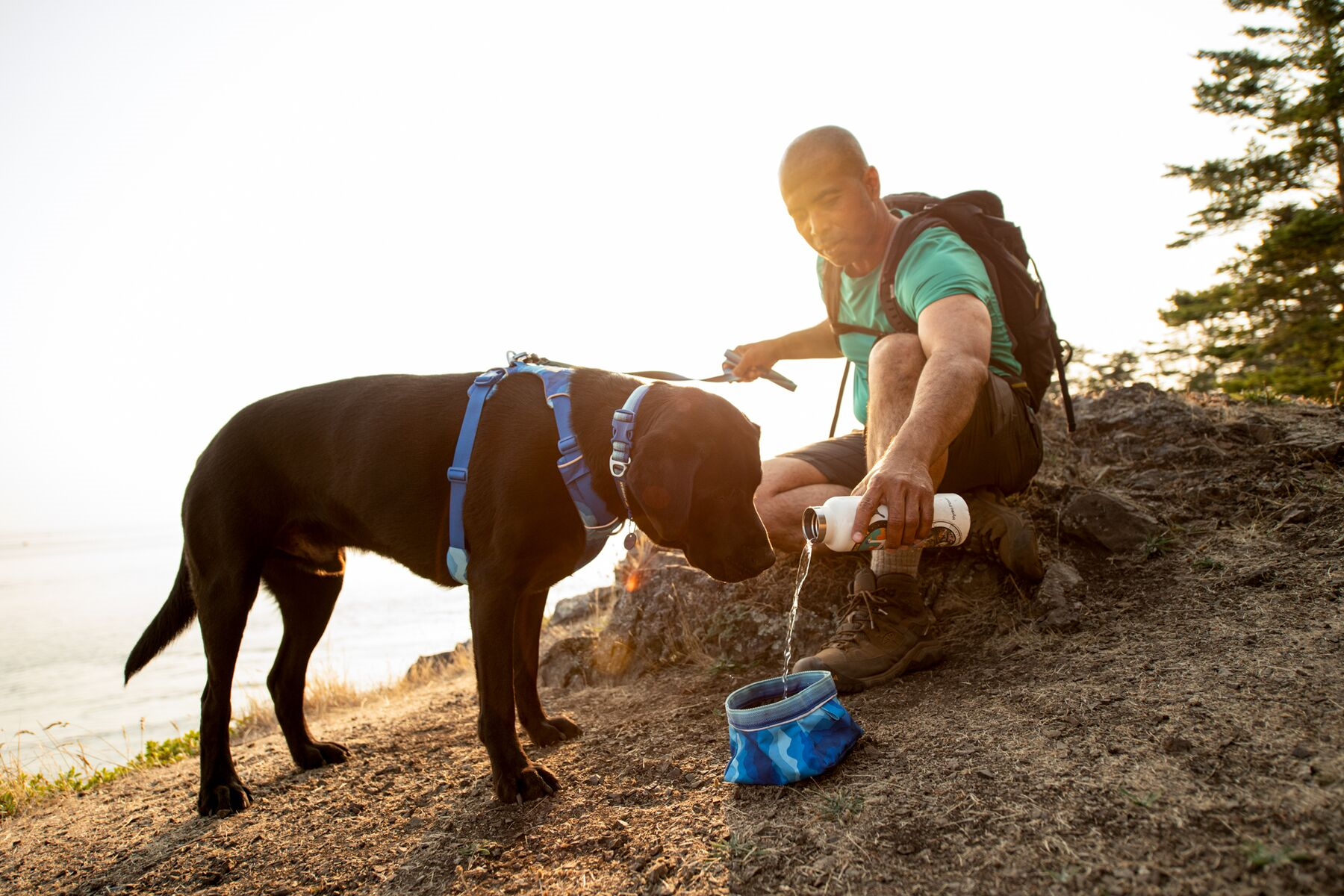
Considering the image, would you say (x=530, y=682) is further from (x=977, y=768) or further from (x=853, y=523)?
(x=977, y=768)

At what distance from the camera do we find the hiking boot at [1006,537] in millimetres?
3088

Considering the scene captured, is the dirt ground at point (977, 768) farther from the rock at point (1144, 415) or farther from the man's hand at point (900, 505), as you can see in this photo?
the man's hand at point (900, 505)

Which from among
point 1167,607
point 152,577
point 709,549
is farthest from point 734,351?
point 152,577

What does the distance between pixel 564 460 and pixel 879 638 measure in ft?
4.48

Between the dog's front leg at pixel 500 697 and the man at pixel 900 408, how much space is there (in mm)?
1040

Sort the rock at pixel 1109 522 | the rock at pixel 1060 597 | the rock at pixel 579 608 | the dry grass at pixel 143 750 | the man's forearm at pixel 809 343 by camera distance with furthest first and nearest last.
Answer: the rock at pixel 579 608 → the man's forearm at pixel 809 343 → the dry grass at pixel 143 750 → the rock at pixel 1109 522 → the rock at pixel 1060 597

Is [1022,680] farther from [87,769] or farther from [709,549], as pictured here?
[87,769]

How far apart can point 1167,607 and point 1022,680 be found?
2.42ft

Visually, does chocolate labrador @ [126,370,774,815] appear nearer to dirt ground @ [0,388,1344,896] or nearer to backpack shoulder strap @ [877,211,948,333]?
dirt ground @ [0,388,1344,896]

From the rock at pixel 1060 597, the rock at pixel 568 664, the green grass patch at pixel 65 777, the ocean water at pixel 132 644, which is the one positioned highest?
the rock at pixel 1060 597

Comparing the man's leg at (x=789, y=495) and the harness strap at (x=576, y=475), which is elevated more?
the harness strap at (x=576, y=475)

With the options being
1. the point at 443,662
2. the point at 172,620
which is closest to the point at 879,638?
the point at 172,620

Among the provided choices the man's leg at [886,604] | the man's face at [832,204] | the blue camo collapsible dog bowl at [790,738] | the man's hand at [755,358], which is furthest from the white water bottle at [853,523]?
the man's hand at [755,358]

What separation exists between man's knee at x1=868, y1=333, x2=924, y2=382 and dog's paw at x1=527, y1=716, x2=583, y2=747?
186cm
